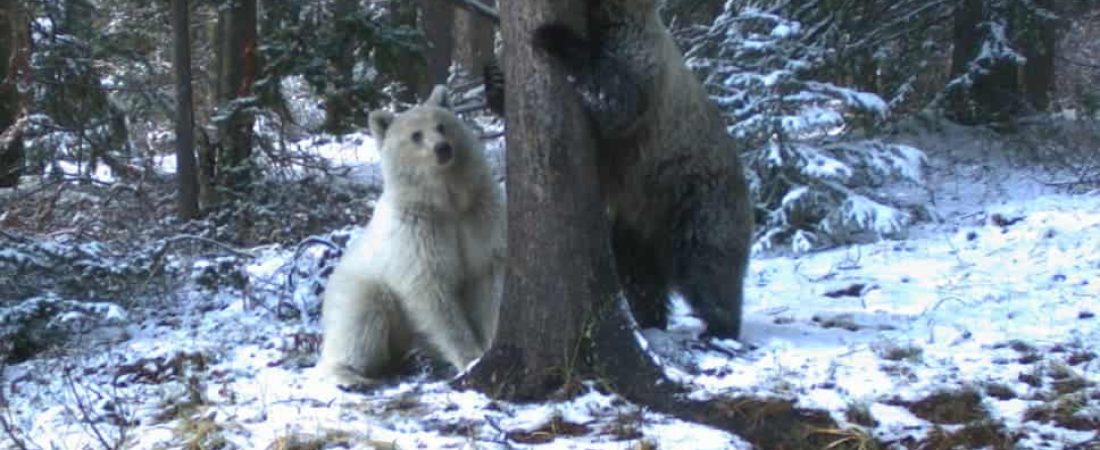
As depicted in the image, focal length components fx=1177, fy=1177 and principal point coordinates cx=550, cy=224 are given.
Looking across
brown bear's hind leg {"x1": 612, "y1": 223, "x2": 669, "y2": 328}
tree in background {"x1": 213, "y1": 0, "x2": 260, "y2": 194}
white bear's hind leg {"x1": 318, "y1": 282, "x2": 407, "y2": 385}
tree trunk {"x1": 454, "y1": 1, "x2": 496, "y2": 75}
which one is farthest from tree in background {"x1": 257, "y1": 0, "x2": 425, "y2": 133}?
tree trunk {"x1": 454, "y1": 1, "x2": 496, "y2": 75}

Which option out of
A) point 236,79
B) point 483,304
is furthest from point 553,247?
point 236,79

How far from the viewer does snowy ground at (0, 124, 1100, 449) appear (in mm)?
4902

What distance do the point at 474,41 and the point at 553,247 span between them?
17.2m

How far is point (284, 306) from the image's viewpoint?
8211 mm

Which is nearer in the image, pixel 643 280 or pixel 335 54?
pixel 643 280

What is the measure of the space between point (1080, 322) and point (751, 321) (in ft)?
5.98

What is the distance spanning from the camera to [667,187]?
655cm

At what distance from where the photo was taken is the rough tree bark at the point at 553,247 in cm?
535

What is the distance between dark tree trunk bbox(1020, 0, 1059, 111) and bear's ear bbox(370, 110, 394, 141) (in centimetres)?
923

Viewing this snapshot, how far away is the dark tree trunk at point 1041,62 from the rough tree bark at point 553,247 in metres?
9.60

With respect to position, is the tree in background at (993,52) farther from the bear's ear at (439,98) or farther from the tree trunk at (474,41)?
the tree trunk at (474,41)

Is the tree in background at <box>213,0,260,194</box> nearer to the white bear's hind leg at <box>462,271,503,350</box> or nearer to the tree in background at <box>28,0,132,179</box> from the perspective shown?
the tree in background at <box>28,0,132,179</box>

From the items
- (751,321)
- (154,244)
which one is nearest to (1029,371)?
(751,321)

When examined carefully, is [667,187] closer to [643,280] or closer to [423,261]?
[643,280]
